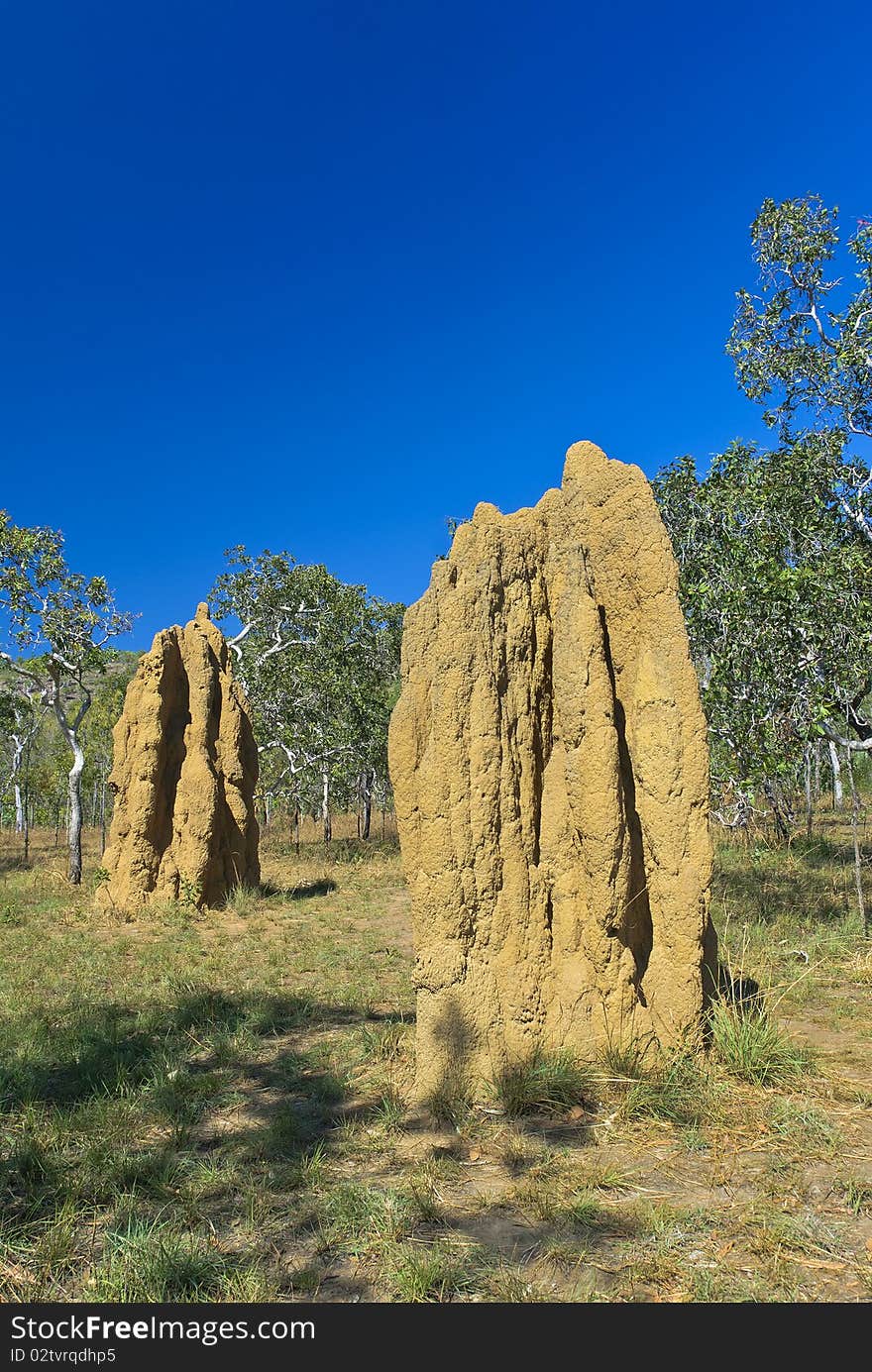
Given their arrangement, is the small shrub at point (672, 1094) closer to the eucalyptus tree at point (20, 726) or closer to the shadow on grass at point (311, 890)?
the shadow on grass at point (311, 890)

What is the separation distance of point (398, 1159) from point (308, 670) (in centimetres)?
1703

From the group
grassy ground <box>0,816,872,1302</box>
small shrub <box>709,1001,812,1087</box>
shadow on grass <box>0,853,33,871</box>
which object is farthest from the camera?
shadow on grass <box>0,853,33,871</box>

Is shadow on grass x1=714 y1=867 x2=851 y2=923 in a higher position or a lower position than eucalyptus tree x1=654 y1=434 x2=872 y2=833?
lower

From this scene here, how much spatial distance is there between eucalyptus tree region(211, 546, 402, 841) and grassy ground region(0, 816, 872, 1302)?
12865mm

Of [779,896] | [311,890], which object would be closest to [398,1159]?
[779,896]

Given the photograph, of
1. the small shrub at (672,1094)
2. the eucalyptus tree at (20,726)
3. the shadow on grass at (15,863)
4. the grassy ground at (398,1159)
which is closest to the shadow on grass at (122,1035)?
the grassy ground at (398,1159)

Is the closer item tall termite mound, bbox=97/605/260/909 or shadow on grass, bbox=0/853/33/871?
tall termite mound, bbox=97/605/260/909

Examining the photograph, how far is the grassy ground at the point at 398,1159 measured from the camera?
3229 mm

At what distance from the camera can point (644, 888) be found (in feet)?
17.4

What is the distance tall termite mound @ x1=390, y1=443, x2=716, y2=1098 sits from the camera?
5.00 m

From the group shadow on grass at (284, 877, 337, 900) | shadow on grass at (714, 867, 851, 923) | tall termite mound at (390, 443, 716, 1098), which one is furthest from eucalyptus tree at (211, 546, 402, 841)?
tall termite mound at (390, 443, 716, 1098)

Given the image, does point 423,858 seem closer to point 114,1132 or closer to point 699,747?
point 699,747

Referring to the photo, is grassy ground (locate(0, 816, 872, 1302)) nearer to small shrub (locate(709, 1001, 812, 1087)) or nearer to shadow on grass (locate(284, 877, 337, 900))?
small shrub (locate(709, 1001, 812, 1087))

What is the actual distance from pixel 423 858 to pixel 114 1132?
2.29 metres
